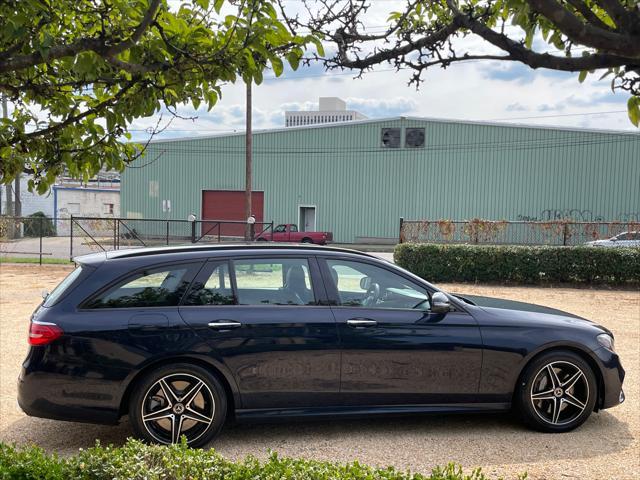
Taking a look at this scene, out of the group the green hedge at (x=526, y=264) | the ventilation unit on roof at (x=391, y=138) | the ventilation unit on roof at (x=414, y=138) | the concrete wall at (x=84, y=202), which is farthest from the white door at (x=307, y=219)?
the green hedge at (x=526, y=264)

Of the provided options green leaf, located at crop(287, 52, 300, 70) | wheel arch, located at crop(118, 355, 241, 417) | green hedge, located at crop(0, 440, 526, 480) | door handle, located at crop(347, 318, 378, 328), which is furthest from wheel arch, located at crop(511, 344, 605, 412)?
green leaf, located at crop(287, 52, 300, 70)

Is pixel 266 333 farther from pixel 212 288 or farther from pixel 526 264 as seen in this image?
pixel 526 264

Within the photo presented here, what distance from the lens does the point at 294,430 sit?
17.1 ft

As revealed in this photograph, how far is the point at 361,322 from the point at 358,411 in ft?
2.36

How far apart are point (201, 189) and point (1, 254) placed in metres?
18.6

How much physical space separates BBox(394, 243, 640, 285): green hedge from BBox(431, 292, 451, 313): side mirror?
11.8 meters

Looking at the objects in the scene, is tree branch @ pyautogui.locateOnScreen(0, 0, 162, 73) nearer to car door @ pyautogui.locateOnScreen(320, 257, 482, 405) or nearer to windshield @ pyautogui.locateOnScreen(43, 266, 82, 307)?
windshield @ pyautogui.locateOnScreen(43, 266, 82, 307)

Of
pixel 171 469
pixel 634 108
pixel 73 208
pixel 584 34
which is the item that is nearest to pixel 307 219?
pixel 73 208

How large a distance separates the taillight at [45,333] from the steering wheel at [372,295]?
2.40 meters

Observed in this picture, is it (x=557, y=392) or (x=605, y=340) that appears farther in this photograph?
(x=605, y=340)

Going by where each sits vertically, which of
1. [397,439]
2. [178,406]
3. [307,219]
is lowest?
[397,439]

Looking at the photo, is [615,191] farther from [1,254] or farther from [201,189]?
[1,254]

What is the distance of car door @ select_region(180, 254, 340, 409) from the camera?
4766mm

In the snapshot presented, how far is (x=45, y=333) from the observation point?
4535 mm
